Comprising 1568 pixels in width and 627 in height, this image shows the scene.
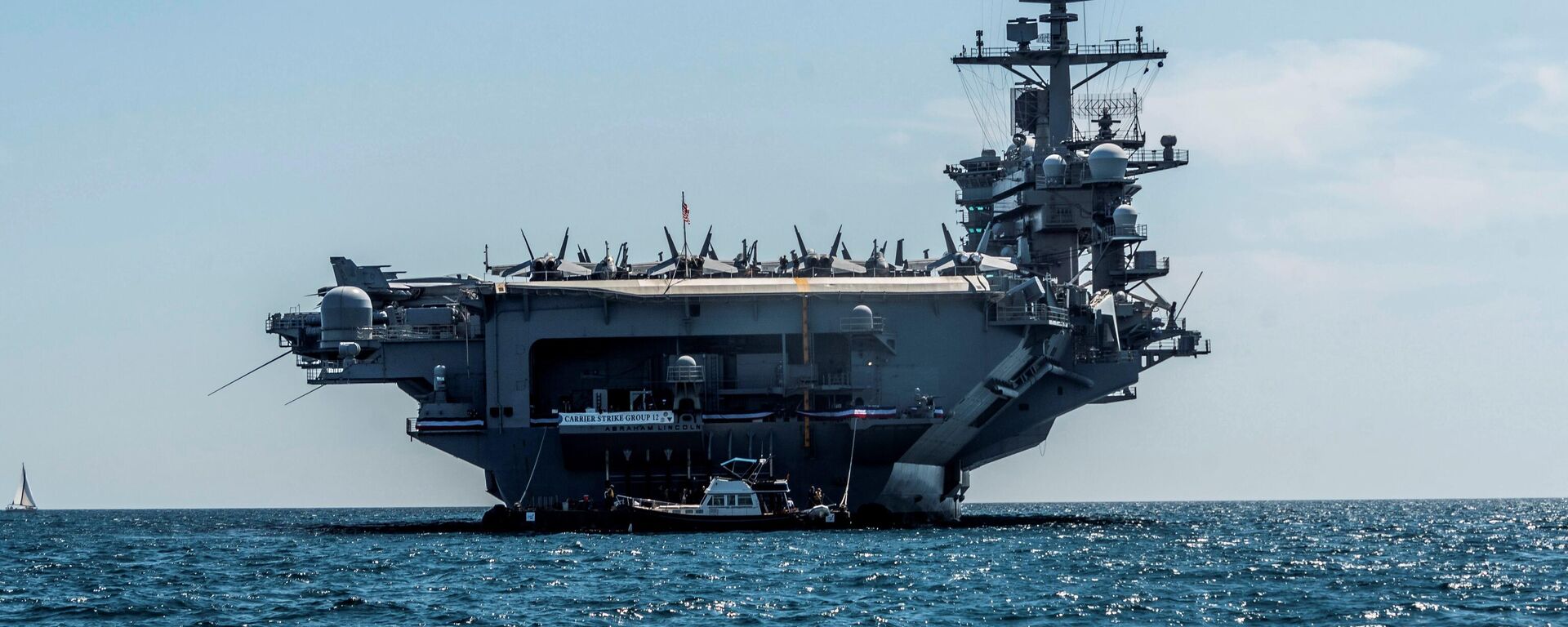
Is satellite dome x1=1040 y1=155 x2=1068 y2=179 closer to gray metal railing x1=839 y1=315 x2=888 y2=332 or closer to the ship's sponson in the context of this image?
the ship's sponson

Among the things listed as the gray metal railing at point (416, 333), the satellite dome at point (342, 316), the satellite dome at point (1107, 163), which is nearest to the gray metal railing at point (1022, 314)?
the satellite dome at point (1107, 163)

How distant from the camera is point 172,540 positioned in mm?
59781

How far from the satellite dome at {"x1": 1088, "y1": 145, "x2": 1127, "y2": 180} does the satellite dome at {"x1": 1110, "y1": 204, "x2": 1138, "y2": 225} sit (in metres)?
0.93

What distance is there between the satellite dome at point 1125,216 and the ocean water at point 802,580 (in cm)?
1135

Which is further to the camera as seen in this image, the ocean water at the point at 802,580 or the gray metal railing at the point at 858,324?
the gray metal railing at the point at 858,324

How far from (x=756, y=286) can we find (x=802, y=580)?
57.8 ft

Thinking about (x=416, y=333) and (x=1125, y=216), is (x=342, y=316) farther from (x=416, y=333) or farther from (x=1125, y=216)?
(x=1125, y=216)

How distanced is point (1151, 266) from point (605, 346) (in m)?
19.1

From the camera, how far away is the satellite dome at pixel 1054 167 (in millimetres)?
62719

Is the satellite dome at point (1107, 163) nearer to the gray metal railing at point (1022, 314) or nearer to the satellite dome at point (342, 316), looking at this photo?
the gray metal railing at point (1022, 314)

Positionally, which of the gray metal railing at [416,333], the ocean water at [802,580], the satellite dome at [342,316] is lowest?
the ocean water at [802,580]

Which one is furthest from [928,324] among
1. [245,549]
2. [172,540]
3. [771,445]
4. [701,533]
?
[172,540]

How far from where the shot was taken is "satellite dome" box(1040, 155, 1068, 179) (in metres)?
62.7

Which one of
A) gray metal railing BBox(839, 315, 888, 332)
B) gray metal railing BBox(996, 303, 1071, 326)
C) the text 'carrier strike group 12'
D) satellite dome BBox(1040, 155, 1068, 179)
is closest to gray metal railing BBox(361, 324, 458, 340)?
the text 'carrier strike group 12'
